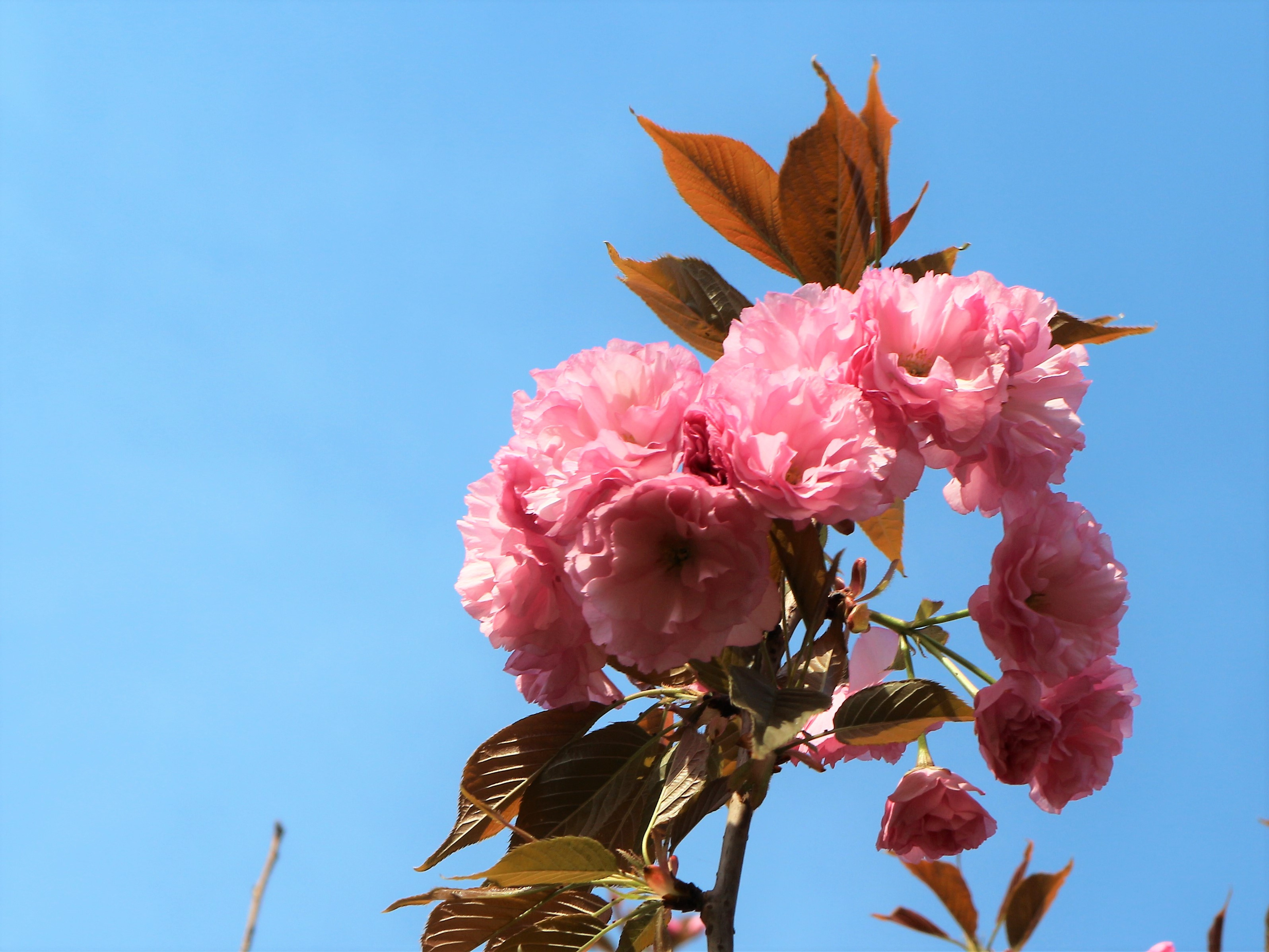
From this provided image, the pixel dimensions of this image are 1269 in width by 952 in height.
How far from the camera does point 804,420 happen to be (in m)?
0.86

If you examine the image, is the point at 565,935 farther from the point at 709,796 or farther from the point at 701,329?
the point at 701,329

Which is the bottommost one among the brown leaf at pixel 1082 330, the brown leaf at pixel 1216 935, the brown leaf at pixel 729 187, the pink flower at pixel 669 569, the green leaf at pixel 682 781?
the brown leaf at pixel 1216 935

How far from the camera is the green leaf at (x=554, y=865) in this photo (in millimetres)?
838

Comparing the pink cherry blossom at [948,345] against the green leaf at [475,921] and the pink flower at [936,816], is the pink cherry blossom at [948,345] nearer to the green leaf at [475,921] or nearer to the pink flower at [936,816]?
the pink flower at [936,816]

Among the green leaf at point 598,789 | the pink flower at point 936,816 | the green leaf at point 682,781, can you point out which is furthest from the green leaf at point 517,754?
the pink flower at point 936,816

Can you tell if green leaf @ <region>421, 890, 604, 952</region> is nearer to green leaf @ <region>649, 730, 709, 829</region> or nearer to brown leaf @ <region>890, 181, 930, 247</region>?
green leaf @ <region>649, 730, 709, 829</region>

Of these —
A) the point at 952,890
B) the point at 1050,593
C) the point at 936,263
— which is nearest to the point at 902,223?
the point at 936,263

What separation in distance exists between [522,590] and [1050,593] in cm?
52

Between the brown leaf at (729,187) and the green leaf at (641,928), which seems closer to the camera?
the green leaf at (641,928)

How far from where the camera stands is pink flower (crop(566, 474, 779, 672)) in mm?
828

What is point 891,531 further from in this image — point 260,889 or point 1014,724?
point 260,889

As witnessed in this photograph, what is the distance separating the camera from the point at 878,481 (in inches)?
33.0

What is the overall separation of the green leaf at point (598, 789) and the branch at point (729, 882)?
10 centimetres

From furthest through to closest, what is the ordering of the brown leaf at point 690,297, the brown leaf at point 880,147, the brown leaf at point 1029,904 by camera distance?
the brown leaf at point 1029,904, the brown leaf at point 690,297, the brown leaf at point 880,147
